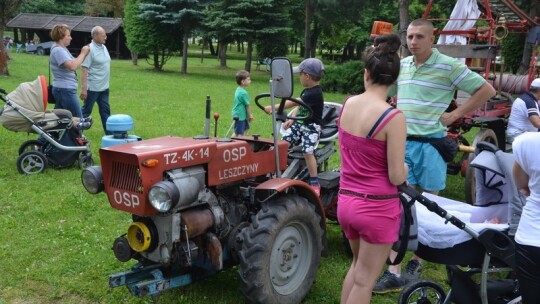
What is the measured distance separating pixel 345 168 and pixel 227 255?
4.49 feet

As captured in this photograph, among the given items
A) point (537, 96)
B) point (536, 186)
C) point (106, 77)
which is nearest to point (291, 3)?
point (106, 77)

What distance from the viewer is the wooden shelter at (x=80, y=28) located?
138ft

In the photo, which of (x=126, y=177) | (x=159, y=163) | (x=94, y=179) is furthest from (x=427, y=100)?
(x=94, y=179)

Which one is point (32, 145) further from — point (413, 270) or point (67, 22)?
point (67, 22)

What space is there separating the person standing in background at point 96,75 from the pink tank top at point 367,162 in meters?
6.53

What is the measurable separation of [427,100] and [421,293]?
Answer: 1.61 meters

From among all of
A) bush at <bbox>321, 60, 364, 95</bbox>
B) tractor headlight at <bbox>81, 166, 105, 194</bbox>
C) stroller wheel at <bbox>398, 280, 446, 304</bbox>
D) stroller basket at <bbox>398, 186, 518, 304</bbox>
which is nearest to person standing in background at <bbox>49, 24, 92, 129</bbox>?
tractor headlight at <bbox>81, 166, 105, 194</bbox>

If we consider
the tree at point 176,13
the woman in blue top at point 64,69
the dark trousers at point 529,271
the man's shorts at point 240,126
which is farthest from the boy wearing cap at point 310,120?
the tree at point 176,13

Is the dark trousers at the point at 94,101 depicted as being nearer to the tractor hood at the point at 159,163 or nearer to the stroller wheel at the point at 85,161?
the stroller wheel at the point at 85,161

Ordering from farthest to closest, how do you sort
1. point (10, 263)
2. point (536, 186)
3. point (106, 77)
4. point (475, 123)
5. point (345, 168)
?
1. point (106, 77)
2. point (475, 123)
3. point (10, 263)
4. point (345, 168)
5. point (536, 186)

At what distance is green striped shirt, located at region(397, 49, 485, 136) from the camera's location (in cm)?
454

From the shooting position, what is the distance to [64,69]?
8547 mm

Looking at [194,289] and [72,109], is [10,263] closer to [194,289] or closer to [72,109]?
[194,289]

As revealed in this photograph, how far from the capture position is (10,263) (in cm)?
489
